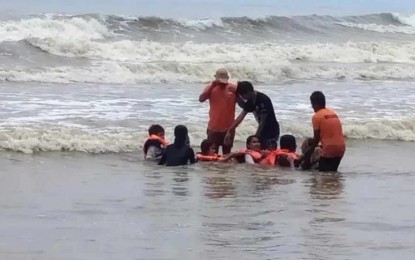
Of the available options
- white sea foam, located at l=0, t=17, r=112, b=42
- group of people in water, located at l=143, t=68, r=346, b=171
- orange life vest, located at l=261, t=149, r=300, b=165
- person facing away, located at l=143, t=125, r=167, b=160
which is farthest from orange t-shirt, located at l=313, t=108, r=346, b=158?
white sea foam, located at l=0, t=17, r=112, b=42

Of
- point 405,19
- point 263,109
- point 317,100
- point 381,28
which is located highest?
point 405,19

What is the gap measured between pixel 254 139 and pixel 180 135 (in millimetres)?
923

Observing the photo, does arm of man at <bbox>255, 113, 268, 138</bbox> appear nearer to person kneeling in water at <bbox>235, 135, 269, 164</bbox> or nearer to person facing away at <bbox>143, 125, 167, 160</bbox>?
person kneeling in water at <bbox>235, 135, 269, 164</bbox>

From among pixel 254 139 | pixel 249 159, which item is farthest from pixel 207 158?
pixel 254 139

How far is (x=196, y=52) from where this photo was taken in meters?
31.0

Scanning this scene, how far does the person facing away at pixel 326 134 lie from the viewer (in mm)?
11125

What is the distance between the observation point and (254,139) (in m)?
11.8

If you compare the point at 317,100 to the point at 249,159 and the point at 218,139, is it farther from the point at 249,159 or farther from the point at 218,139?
the point at 218,139

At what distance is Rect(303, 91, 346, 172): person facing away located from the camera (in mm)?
11125

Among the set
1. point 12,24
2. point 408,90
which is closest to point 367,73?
point 408,90

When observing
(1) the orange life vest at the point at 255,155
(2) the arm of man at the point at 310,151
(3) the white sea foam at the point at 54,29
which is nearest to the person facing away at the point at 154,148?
(1) the orange life vest at the point at 255,155

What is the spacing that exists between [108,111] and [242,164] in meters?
5.37

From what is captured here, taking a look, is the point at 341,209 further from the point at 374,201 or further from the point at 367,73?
the point at 367,73

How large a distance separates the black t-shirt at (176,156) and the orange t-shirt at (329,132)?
167cm
